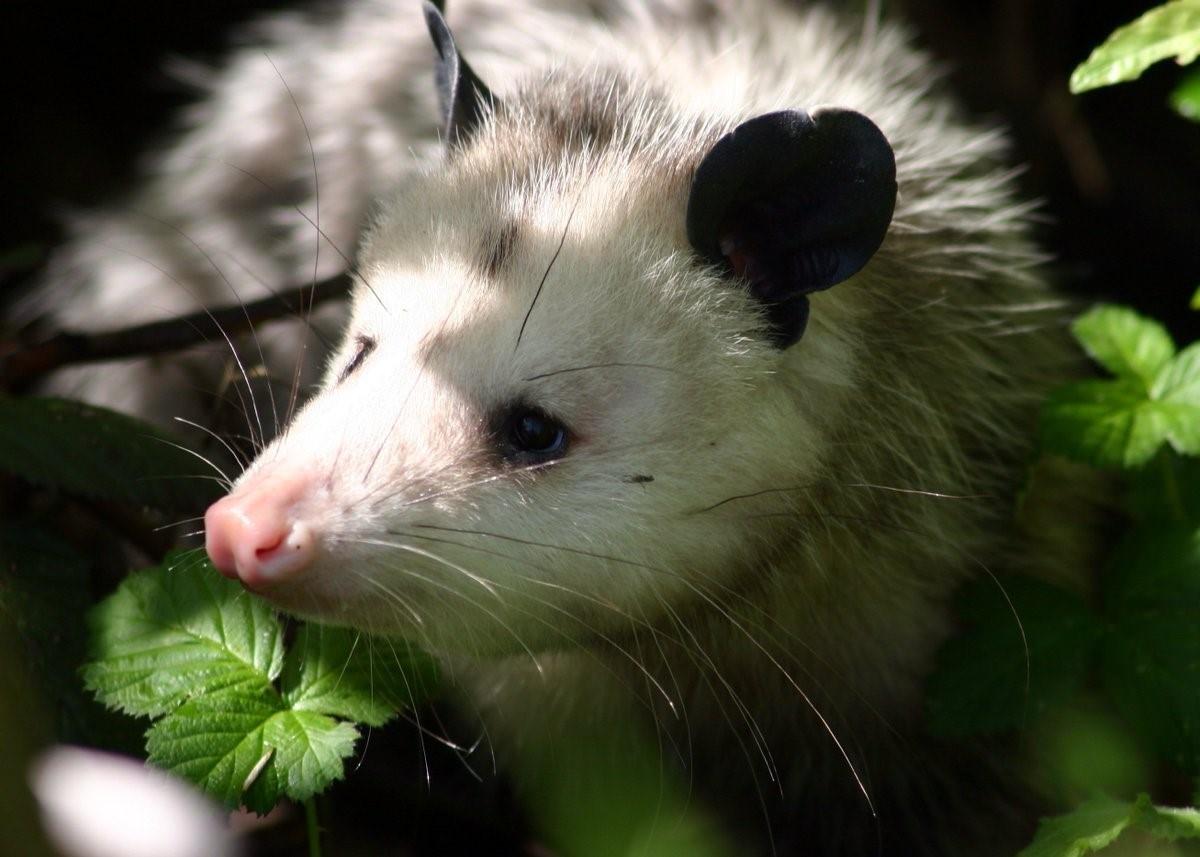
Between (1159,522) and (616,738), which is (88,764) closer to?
(616,738)

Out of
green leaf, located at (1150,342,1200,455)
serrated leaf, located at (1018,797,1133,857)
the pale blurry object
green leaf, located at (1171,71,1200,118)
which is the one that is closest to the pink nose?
the pale blurry object

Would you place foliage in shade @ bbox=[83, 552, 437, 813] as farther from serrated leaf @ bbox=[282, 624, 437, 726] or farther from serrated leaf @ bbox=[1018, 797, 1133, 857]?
serrated leaf @ bbox=[1018, 797, 1133, 857]

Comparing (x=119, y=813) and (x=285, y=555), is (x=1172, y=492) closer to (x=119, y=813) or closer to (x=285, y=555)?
(x=285, y=555)

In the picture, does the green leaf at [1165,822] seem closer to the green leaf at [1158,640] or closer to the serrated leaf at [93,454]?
the green leaf at [1158,640]

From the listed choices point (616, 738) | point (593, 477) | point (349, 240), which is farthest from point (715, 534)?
point (349, 240)

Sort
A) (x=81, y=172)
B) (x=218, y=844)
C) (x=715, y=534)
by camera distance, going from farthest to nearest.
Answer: (x=81, y=172), (x=715, y=534), (x=218, y=844)

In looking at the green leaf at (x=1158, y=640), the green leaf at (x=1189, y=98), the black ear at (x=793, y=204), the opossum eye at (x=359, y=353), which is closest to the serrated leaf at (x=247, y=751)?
the opossum eye at (x=359, y=353)
